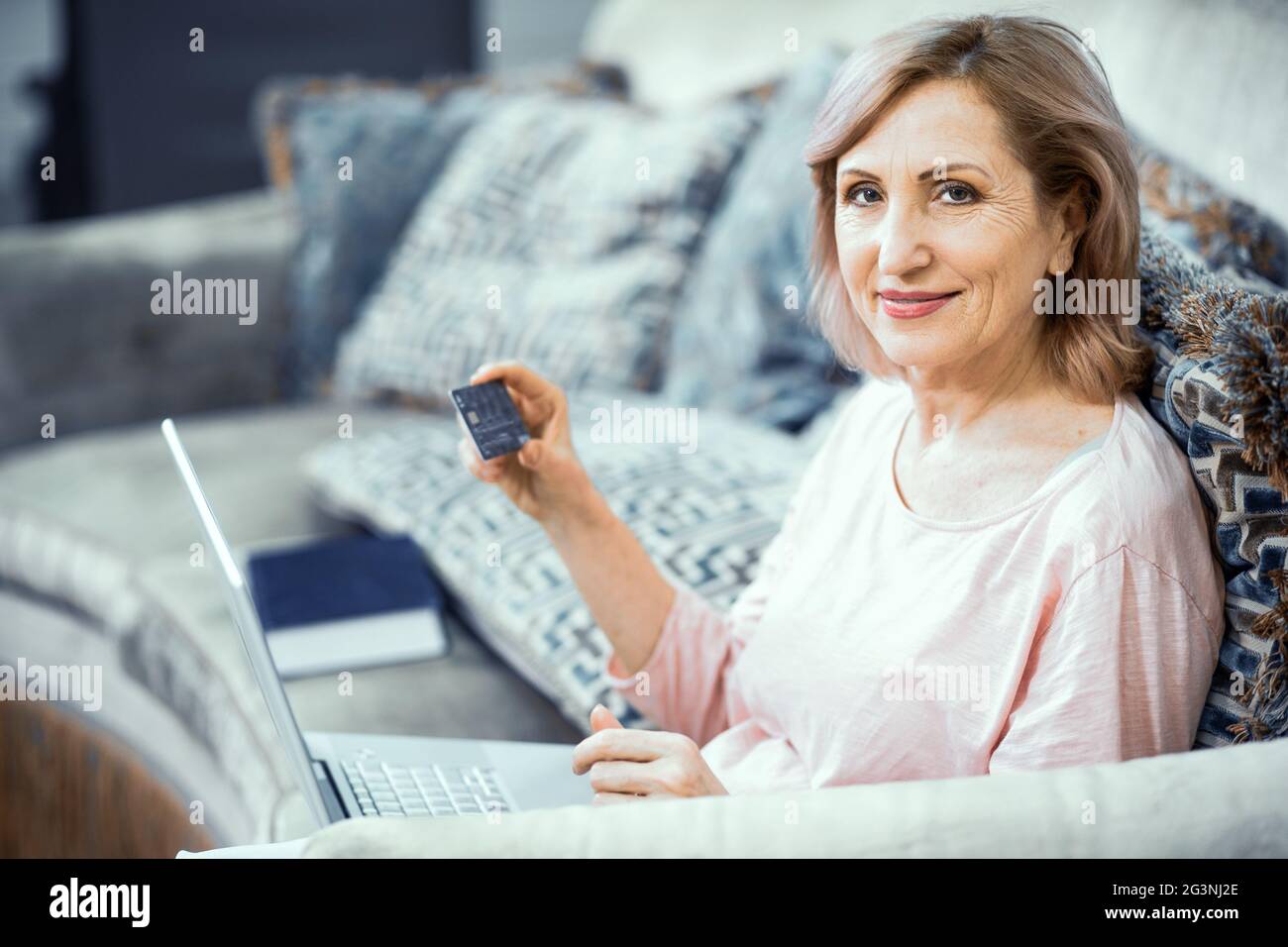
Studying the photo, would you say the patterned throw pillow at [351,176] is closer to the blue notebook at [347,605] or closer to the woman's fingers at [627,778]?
the blue notebook at [347,605]

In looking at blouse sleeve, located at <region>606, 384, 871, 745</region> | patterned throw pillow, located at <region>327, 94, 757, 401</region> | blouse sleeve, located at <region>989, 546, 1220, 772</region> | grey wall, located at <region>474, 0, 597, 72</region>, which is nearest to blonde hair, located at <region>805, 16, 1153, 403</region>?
blouse sleeve, located at <region>989, 546, 1220, 772</region>

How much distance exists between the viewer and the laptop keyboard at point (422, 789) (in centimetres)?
100

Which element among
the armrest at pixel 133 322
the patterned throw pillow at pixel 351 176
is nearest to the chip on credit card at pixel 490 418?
the patterned throw pillow at pixel 351 176

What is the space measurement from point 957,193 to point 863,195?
0.08m

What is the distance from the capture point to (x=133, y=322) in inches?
86.9

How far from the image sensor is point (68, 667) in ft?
5.82

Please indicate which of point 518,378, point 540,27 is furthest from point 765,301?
point 540,27

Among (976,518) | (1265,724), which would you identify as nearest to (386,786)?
(976,518)

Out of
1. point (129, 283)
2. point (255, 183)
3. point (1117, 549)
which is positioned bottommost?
point (1117, 549)

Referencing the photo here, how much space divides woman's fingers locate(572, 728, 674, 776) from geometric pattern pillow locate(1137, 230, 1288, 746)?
0.34 metres

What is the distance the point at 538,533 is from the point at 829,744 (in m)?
0.51

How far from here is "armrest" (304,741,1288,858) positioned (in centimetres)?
66
